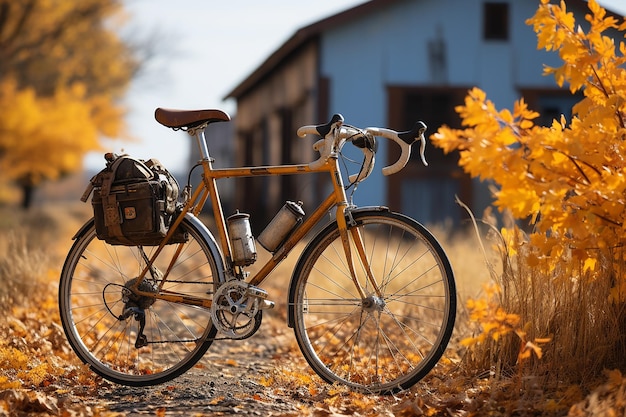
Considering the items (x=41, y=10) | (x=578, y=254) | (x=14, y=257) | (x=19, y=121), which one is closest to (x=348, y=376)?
(x=578, y=254)

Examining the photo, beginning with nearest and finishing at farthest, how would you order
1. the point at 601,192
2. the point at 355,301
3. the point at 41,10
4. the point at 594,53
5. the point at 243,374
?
the point at 601,192, the point at 594,53, the point at 355,301, the point at 243,374, the point at 41,10

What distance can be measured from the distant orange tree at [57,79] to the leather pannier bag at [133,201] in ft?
60.5

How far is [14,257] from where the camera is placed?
25.3 feet

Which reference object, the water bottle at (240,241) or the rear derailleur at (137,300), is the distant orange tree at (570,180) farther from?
the rear derailleur at (137,300)

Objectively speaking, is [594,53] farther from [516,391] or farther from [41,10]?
[41,10]

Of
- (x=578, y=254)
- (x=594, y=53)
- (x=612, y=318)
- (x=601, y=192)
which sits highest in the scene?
(x=594, y=53)

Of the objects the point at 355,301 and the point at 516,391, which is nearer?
the point at 516,391

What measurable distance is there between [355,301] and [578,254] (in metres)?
1.14

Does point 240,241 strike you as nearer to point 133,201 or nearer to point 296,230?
point 296,230

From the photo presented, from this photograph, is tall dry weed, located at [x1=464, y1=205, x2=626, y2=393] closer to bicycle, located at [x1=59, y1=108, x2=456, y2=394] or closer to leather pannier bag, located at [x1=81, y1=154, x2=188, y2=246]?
bicycle, located at [x1=59, y1=108, x2=456, y2=394]

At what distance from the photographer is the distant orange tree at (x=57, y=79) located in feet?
75.4

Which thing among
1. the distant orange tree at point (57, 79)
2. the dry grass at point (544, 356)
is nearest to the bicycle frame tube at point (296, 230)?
the dry grass at point (544, 356)

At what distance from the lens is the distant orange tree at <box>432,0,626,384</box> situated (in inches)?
152

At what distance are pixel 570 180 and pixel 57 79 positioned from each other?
2471 centimetres
